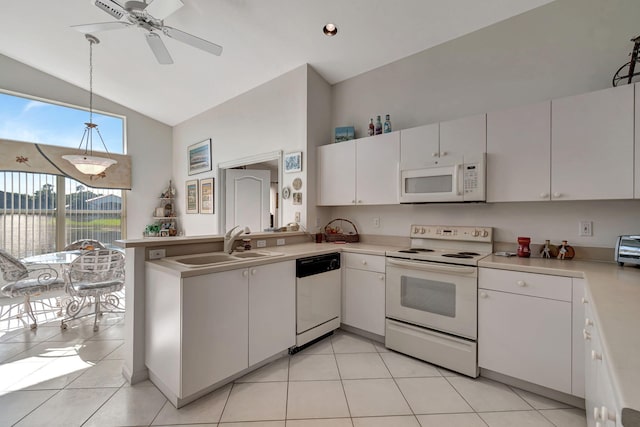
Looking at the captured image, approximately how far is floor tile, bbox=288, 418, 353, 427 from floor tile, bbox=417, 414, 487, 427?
0.45 metres

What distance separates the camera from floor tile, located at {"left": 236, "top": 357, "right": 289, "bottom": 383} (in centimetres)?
210

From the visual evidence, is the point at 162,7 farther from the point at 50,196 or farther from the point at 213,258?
the point at 50,196

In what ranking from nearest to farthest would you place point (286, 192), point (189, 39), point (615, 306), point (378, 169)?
point (615, 306) → point (189, 39) → point (378, 169) → point (286, 192)

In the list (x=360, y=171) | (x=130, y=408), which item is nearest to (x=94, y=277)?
(x=130, y=408)

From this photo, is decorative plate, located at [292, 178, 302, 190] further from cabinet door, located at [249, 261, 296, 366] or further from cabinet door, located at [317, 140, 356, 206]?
cabinet door, located at [249, 261, 296, 366]

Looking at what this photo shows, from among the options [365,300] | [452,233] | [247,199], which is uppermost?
[247,199]

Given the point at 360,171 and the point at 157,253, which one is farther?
the point at 360,171

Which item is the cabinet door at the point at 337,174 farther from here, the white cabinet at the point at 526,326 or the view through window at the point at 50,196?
the view through window at the point at 50,196

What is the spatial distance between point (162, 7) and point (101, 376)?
9.38 ft

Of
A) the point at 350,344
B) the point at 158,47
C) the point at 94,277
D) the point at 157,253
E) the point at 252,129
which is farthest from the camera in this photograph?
the point at 252,129

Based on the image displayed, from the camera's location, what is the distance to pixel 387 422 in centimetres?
168

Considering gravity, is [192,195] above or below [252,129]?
below

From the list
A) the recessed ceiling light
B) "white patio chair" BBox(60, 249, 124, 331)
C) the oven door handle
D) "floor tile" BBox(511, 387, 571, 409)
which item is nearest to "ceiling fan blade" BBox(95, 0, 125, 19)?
the recessed ceiling light

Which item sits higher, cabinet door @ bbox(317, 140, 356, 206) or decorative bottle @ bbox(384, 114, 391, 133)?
decorative bottle @ bbox(384, 114, 391, 133)
